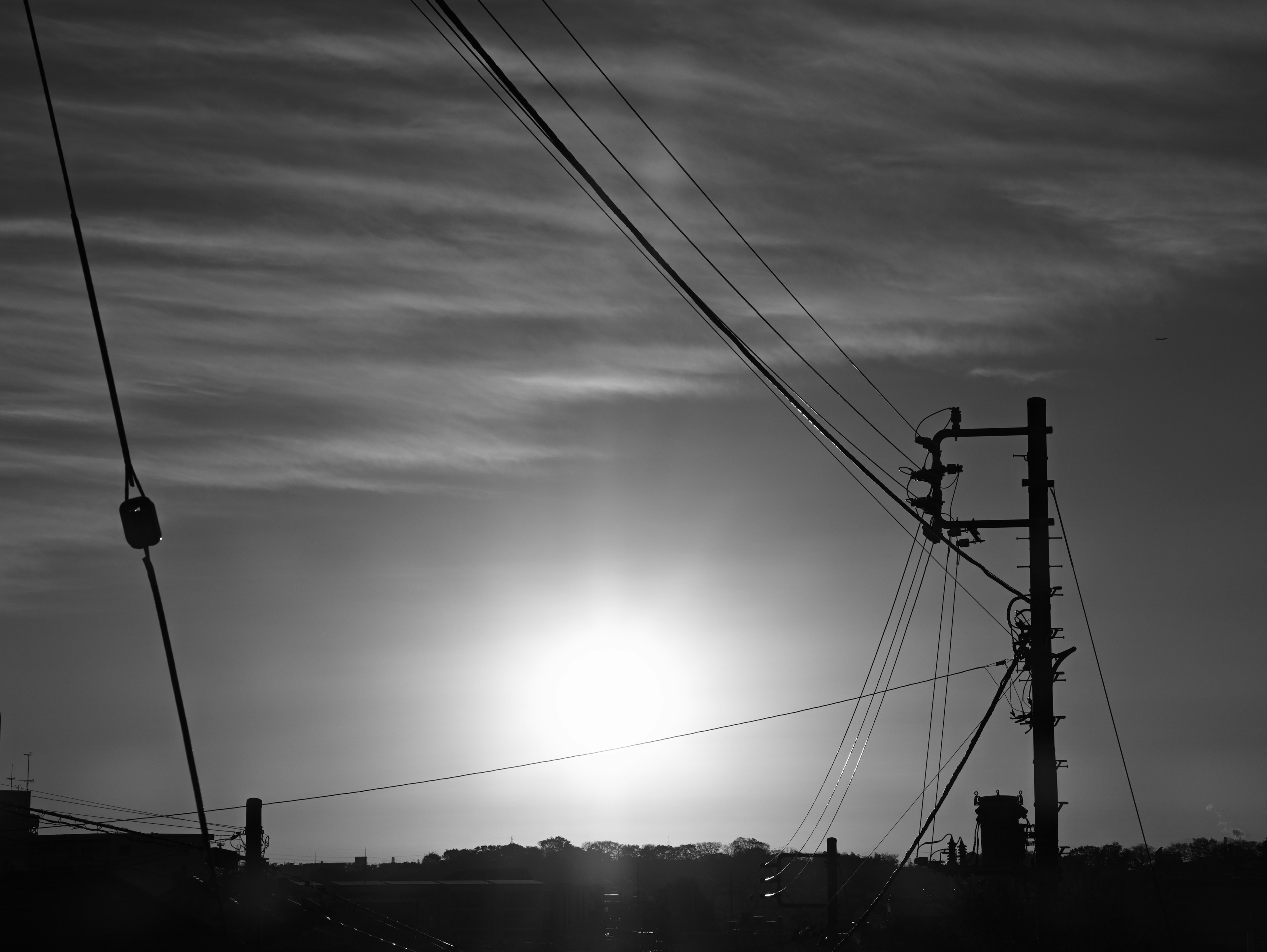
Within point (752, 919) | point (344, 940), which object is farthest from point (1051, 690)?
point (752, 919)

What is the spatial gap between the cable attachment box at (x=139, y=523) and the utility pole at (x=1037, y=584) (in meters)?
14.8

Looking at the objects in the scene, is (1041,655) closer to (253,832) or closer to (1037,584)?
(1037,584)

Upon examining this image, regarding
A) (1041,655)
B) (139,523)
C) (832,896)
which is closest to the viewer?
(139,523)

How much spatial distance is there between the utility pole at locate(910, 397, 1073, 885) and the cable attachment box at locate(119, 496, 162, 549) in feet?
48.7

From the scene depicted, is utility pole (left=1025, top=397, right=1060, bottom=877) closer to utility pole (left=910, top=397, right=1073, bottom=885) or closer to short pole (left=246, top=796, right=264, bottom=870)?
utility pole (left=910, top=397, right=1073, bottom=885)

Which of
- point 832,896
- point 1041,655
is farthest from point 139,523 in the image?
point 832,896

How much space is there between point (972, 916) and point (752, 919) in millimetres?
33970

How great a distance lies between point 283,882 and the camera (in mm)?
33906

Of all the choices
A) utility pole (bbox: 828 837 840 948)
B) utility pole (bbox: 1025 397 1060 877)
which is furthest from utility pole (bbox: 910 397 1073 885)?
utility pole (bbox: 828 837 840 948)

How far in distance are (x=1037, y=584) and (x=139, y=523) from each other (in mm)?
16043

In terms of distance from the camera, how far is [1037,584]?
20.6m

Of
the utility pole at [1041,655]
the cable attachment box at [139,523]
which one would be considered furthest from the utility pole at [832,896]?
the cable attachment box at [139,523]

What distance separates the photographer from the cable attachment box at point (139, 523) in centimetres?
826

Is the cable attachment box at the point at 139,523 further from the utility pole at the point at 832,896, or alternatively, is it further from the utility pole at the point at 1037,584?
the utility pole at the point at 832,896
